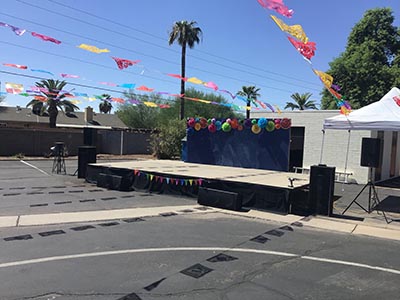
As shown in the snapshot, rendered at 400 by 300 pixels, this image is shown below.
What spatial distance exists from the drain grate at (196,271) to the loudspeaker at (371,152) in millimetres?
6163

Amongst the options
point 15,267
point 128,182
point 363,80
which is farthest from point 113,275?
point 363,80

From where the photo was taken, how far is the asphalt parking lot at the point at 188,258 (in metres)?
4.46

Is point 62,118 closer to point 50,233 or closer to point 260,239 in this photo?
point 50,233

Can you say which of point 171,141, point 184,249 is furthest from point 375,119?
point 171,141

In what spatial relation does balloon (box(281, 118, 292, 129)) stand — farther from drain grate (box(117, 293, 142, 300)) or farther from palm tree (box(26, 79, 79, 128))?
palm tree (box(26, 79, 79, 128))

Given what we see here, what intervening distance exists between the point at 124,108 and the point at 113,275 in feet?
161

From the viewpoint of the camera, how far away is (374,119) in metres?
10.1

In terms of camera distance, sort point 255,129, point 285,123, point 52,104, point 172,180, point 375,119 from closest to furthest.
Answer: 1. point 375,119
2. point 172,180
3. point 285,123
4. point 255,129
5. point 52,104

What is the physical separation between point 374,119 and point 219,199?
15.2 ft

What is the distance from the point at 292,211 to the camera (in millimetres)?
9719

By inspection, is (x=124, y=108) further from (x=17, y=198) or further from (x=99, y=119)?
(x=17, y=198)

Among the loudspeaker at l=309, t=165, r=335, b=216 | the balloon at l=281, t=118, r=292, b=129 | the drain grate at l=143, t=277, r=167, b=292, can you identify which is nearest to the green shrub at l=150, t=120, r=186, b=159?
the balloon at l=281, t=118, r=292, b=129

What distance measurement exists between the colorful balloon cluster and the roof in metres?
29.6

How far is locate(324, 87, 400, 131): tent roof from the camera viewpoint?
9875 millimetres
